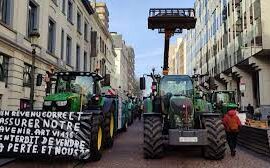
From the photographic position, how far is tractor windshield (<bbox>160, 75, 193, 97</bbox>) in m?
13.1

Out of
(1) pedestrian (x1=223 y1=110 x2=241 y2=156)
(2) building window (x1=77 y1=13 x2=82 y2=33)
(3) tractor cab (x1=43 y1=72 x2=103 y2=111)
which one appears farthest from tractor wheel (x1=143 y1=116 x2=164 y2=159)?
(2) building window (x1=77 y1=13 x2=82 y2=33)

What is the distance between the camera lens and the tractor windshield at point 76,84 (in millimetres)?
12914

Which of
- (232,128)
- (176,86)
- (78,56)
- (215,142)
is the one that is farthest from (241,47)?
(215,142)

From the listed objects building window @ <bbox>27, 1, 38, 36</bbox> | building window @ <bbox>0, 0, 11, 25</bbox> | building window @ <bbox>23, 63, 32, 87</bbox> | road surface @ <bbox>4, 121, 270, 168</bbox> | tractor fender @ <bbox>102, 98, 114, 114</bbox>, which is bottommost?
road surface @ <bbox>4, 121, 270, 168</bbox>

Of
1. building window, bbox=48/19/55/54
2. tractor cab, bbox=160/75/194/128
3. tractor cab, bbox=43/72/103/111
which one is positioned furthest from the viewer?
building window, bbox=48/19/55/54

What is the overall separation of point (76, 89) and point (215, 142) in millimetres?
4969

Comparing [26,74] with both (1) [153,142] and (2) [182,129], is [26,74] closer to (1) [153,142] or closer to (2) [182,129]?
(1) [153,142]

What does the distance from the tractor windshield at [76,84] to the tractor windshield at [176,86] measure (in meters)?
2.54

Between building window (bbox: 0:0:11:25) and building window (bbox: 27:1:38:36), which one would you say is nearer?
building window (bbox: 0:0:11:25)

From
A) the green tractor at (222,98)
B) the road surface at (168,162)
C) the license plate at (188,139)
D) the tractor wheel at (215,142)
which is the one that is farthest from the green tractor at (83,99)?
the green tractor at (222,98)

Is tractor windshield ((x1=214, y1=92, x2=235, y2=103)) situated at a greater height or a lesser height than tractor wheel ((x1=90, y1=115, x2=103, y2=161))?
greater

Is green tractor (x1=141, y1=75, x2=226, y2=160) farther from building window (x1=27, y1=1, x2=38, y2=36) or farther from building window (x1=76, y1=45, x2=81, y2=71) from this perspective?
building window (x1=76, y1=45, x2=81, y2=71)

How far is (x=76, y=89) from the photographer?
42.3 ft

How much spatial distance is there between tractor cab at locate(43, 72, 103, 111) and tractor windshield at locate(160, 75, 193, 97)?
2.35m
